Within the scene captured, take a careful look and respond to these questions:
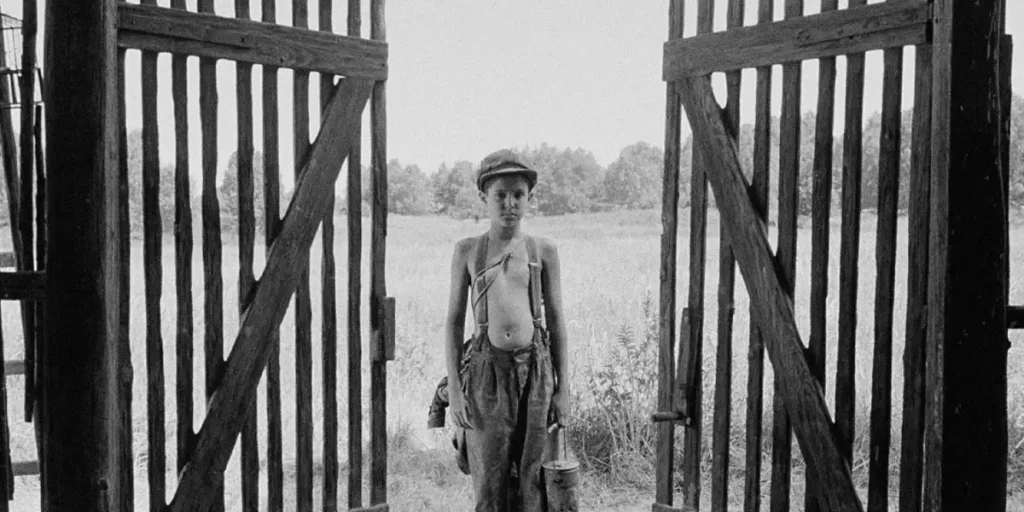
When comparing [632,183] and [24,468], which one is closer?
[24,468]

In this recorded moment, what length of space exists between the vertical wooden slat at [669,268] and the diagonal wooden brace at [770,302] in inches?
4.3

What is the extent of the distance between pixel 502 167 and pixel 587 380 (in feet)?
13.7

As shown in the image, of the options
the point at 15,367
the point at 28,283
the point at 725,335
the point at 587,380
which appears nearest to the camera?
the point at 28,283

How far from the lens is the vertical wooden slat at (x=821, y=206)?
4.34 m

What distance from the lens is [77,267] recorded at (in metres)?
3.74

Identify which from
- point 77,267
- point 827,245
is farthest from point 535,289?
point 77,267

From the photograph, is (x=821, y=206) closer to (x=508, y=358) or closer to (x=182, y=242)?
(x=508, y=358)

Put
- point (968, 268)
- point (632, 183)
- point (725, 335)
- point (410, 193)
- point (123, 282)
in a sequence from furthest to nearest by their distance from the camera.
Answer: point (632, 183) → point (410, 193) → point (725, 335) → point (123, 282) → point (968, 268)

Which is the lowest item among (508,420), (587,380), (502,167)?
(587,380)

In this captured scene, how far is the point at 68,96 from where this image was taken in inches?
145

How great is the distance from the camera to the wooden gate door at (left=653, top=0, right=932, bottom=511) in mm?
4199

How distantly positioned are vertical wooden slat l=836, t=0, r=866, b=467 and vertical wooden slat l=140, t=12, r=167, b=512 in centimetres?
304

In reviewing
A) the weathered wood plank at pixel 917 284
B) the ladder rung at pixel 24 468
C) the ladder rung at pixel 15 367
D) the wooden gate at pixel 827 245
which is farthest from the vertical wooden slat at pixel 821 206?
the ladder rung at pixel 15 367

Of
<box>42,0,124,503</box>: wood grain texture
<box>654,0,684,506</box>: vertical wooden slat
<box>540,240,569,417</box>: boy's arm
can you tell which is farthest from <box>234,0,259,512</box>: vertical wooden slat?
<box>654,0,684,506</box>: vertical wooden slat
